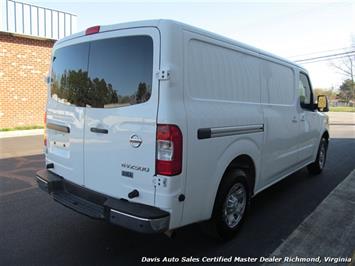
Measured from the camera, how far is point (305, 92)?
6160 millimetres

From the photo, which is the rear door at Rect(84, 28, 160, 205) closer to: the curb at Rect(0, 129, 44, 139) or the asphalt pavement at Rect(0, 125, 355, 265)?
the asphalt pavement at Rect(0, 125, 355, 265)

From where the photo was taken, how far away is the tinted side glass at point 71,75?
3.66 metres

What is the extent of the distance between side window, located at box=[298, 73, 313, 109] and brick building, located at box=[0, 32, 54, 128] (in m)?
12.9

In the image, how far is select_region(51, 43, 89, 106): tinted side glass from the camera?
12.0ft

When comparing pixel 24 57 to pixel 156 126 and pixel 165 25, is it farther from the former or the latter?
pixel 156 126

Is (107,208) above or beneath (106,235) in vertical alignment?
above

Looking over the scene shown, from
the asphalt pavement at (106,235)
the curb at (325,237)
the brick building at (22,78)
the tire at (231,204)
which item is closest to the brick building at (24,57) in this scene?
the brick building at (22,78)

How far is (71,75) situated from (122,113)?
3.27 ft

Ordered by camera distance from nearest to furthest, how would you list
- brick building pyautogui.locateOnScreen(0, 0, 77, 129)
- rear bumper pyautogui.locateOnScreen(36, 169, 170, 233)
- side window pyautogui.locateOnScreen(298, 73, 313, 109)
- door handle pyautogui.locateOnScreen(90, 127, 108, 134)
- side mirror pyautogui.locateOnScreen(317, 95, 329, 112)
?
1. rear bumper pyautogui.locateOnScreen(36, 169, 170, 233)
2. door handle pyautogui.locateOnScreen(90, 127, 108, 134)
3. side window pyautogui.locateOnScreen(298, 73, 313, 109)
4. side mirror pyautogui.locateOnScreen(317, 95, 329, 112)
5. brick building pyautogui.locateOnScreen(0, 0, 77, 129)

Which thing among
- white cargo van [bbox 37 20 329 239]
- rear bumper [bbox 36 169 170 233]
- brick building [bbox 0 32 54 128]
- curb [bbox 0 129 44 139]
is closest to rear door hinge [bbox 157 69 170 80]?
white cargo van [bbox 37 20 329 239]

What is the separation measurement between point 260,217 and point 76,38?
325 cm

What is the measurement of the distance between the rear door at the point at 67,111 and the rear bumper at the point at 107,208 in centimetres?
13

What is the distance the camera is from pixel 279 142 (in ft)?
16.3

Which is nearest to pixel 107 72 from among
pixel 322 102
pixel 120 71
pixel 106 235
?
pixel 120 71
